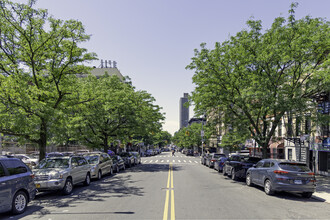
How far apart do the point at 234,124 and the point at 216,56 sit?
5.36 metres

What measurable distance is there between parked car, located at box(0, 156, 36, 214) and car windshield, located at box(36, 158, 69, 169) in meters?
3.08

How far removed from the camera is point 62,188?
10945mm

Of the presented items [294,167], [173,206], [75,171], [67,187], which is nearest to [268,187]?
[294,167]

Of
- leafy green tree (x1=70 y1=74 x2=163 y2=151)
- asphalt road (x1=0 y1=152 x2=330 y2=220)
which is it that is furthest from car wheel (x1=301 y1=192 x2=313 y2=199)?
leafy green tree (x1=70 y1=74 x2=163 y2=151)

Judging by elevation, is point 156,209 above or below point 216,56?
below

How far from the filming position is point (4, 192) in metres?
7.41

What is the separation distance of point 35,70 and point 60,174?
23.6 ft

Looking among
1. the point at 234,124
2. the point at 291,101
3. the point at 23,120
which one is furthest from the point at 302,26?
the point at 23,120

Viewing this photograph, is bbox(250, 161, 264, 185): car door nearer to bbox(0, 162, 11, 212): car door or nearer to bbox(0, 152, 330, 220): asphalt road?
bbox(0, 152, 330, 220): asphalt road

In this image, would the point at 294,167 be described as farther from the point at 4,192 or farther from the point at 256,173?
the point at 4,192

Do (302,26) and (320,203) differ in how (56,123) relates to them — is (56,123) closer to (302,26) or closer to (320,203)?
(320,203)

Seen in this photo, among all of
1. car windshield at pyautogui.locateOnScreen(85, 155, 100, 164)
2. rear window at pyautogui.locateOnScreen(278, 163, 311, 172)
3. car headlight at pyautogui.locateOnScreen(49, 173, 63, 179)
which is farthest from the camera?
car windshield at pyautogui.locateOnScreen(85, 155, 100, 164)

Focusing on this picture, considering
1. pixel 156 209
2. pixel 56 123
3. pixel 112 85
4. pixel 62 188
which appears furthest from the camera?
pixel 112 85

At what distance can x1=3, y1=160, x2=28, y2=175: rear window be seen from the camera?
26.5ft
